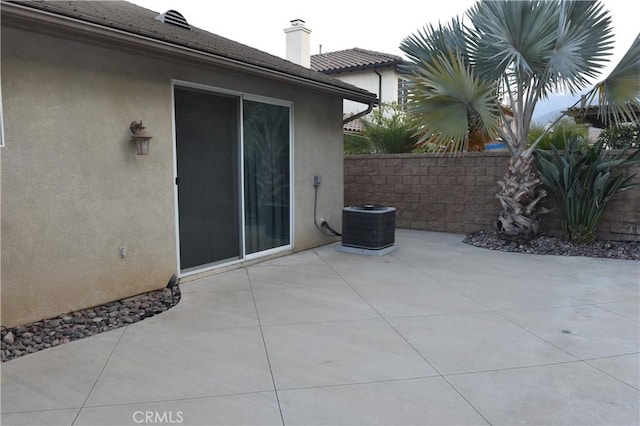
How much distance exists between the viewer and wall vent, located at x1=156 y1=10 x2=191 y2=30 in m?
6.03

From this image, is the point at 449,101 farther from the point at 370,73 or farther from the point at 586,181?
the point at 370,73

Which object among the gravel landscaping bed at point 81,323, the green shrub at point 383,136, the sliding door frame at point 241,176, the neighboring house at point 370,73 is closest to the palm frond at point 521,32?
the sliding door frame at point 241,176

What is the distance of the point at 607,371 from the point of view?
10.6ft

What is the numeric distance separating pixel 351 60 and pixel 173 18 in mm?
12843

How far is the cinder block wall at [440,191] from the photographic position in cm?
815

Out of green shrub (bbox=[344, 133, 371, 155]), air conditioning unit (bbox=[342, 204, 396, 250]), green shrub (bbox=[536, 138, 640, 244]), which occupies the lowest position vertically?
air conditioning unit (bbox=[342, 204, 396, 250])

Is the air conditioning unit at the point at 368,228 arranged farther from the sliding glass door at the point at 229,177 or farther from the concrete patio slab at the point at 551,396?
the concrete patio slab at the point at 551,396

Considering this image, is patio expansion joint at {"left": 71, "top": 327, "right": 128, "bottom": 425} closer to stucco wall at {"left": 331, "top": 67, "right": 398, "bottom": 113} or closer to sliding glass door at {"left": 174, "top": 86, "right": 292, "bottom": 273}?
sliding glass door at {"left": 174, "top": 86, "right": 292, "bottom": 273}

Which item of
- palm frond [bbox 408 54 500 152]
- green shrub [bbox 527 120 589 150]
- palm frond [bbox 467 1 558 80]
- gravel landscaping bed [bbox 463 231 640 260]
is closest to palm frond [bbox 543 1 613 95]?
palm frond [bbox 467 1 558 80]

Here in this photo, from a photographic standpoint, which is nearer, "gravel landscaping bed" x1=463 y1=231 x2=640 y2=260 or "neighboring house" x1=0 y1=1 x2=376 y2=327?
"neighboring house" x1=0 y1=1 x2=376 y2=327

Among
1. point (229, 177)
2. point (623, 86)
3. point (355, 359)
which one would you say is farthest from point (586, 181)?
point (355, 359)

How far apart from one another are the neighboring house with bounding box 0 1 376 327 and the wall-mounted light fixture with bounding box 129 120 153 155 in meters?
0.08

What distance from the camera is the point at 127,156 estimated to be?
476 cm

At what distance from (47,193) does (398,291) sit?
3.79m
